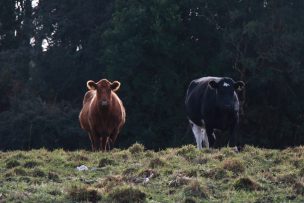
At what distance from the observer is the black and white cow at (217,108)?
669 inches

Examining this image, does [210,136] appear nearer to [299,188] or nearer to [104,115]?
[104,115]

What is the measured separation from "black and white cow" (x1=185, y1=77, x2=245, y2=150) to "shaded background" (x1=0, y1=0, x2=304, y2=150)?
47.0 ft

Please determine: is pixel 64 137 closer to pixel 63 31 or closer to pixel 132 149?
pixel 63 31

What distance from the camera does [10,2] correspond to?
4312 centimetres

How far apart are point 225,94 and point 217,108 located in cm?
45

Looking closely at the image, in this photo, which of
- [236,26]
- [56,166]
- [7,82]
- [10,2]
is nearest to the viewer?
[56,166]

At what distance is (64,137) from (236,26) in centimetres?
962

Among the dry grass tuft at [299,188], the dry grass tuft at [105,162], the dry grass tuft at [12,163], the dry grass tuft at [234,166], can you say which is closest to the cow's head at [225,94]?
the dry grass tuft at [105,162]

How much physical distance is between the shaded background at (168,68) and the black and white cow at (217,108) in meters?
14.3

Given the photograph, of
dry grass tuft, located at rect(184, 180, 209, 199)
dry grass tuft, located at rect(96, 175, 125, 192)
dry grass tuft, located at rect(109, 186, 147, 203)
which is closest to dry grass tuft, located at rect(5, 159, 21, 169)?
dry grass tuft, located at rect(96, 175, 125, 192)

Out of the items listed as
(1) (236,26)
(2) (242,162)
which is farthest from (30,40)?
(2) (242,162)

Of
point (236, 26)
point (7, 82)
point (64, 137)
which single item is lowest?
point (64, 137)

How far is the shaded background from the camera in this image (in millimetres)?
34375

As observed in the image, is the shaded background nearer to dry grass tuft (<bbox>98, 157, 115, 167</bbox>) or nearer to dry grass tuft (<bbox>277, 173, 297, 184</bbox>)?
dry grass tuft (<bbox>98, 157, 115, 167</bbox>)
